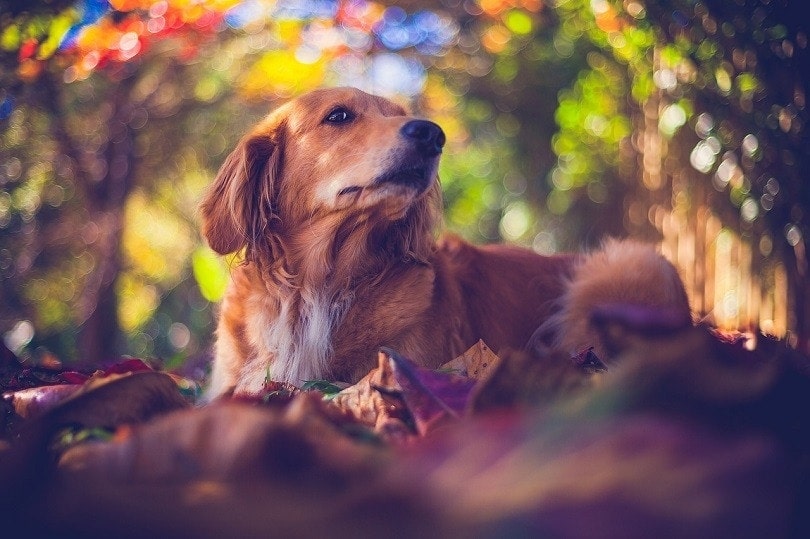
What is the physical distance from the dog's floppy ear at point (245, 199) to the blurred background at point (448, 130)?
0.36 metres

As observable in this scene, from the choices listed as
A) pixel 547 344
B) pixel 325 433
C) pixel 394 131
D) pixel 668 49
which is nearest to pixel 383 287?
pixel 394 131

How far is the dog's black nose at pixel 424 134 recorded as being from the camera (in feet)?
7.95

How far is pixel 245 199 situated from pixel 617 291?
1.56 m

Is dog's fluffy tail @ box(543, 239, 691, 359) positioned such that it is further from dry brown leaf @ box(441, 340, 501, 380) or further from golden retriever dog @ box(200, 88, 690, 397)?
dry brown leaf @ box(441, 340, 501, 380)

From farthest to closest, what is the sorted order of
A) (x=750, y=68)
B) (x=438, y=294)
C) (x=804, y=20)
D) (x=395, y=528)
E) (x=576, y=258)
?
1. (x=576, y=258)
2. (x=438, y=294)
3. (x=750, y=68)
4. (x=804, y=20)
5. (x=395, y=528)

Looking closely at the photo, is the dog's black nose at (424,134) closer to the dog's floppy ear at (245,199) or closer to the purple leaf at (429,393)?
the dog's floppy ear at (245,199)

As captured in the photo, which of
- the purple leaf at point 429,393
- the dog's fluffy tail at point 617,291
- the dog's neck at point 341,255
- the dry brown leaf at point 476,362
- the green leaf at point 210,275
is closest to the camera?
the purple leaf at point 429,393

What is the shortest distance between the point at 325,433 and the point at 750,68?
225 cm

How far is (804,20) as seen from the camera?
2143 millimetres

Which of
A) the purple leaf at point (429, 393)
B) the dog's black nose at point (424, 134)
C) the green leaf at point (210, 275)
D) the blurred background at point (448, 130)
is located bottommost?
the green leaf at point (210, 275)

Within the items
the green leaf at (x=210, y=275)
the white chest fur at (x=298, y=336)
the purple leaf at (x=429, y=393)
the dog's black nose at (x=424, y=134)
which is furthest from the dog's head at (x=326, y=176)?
the green leaf at (x=210, y=275)

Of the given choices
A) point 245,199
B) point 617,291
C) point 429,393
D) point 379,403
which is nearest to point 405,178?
point 245,199

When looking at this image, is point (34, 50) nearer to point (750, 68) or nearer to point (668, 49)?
point (668, 49)

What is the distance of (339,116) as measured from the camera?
265 cm
